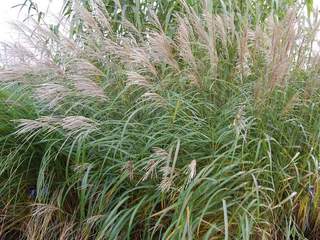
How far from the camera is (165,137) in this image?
2.27 meters

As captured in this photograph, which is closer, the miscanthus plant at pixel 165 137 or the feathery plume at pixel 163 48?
→ the miscanthus plant at pixel 165 137

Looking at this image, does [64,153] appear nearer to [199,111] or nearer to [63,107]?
[63,107]

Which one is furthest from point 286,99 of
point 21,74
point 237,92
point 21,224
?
point 21,224

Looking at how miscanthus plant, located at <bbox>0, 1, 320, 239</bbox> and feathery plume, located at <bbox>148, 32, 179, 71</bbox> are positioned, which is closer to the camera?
miscanthus plant, located at <bbox>0, 1, 320, 239</bbox>

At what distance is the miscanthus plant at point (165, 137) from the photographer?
2.13 meters

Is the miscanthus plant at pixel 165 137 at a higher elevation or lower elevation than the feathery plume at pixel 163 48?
lower

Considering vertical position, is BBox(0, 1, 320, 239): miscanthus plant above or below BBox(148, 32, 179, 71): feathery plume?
below

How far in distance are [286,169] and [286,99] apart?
32 centimetres

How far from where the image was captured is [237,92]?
8.25 ft

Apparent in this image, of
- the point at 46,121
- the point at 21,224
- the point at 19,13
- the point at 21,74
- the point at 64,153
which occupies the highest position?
the point at 19,13

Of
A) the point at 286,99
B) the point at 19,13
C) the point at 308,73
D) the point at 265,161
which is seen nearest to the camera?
the point at 265,161

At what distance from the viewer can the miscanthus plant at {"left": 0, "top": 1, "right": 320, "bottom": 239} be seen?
213 cm

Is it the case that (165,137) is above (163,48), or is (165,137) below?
below

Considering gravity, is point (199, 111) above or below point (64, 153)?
above
